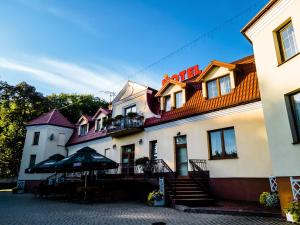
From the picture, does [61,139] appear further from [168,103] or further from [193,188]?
[193,188]

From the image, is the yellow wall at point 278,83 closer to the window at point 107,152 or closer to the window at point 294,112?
the window at point 294,112

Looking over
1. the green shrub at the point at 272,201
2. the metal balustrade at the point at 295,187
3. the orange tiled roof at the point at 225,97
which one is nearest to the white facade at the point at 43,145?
the orange tiled roof at the point at 225,97

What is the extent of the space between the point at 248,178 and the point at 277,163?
2.98m

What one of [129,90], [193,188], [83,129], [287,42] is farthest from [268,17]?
[83,129]

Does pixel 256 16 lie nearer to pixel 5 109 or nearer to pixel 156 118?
pixel 156 118

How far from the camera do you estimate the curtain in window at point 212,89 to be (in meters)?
13.8

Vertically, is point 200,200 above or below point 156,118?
below

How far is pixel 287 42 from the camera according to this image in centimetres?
877

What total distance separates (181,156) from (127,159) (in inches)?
227

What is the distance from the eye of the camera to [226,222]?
735cm

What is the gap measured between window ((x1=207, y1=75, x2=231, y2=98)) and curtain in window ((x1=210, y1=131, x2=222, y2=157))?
8.24 feet

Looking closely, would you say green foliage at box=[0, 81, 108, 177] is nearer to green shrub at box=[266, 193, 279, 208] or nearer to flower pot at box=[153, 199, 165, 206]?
flower pot at box=[153, 199, 165, 206]

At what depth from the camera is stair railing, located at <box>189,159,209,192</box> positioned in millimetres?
12336

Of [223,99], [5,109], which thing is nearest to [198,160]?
[223,99]
